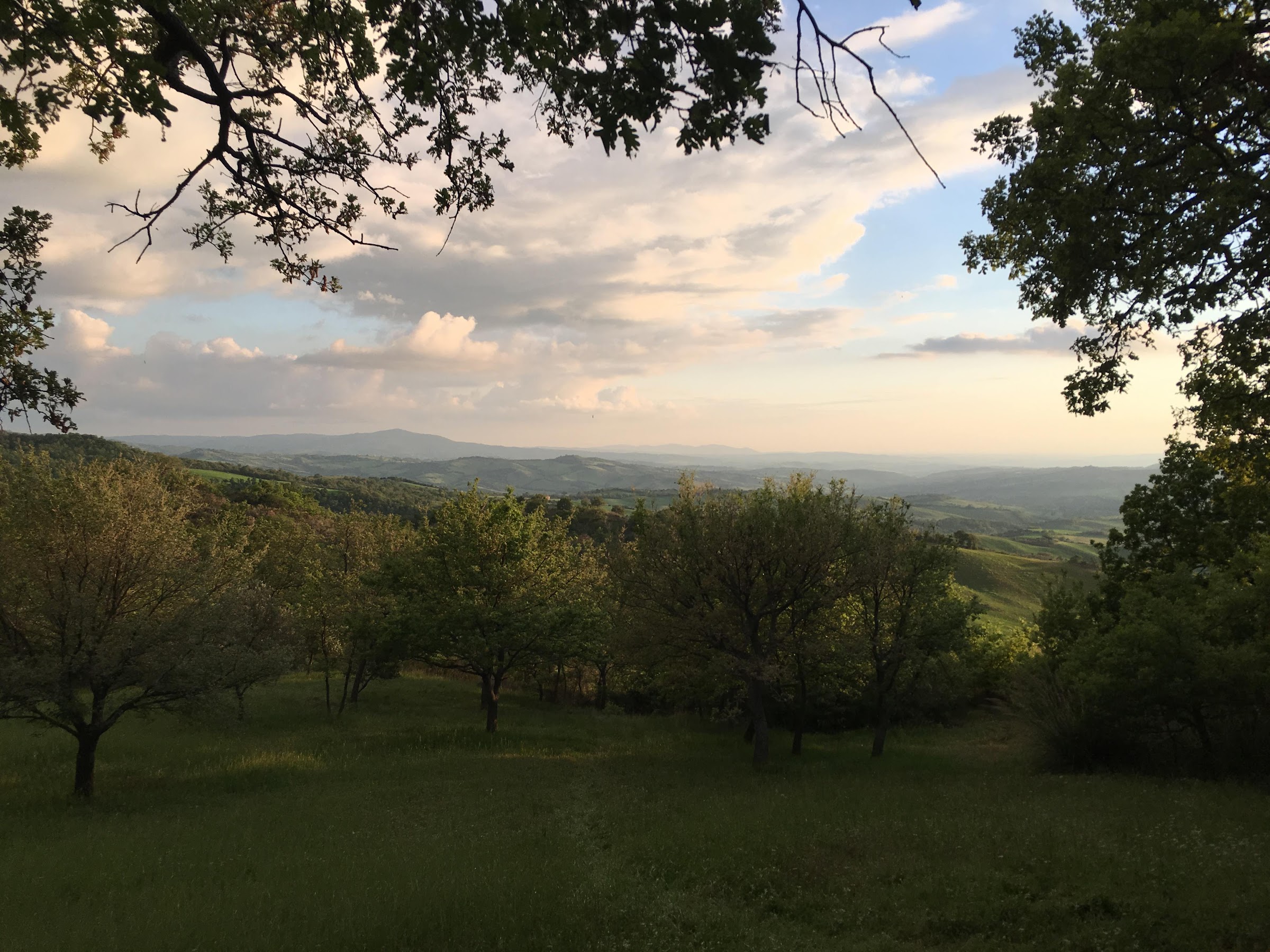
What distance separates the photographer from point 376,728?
1221 inches

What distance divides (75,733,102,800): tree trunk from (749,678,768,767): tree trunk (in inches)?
882

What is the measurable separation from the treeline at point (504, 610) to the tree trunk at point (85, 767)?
0.08m

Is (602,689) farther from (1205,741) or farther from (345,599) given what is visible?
(1205,741)

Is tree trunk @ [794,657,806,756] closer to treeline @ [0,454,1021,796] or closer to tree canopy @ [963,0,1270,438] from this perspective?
treeline @ [0,454,1021,796]

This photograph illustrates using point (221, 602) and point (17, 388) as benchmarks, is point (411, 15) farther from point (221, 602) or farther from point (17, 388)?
point (221, 602)

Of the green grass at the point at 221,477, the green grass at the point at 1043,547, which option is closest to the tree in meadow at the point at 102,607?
the green grass at the point at 221,477

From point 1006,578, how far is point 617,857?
350 ft

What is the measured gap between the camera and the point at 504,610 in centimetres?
3123

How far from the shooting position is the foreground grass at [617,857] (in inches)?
362

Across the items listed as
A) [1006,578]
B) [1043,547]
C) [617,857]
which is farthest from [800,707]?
[1043,547]

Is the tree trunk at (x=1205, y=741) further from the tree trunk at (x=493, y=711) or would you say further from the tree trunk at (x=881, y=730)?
the tree trunk at (x=493, y=711)

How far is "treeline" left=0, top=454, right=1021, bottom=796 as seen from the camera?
1934 centimetres

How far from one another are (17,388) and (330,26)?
5153 millimetres

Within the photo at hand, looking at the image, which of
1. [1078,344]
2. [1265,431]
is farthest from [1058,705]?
[1078,344]
